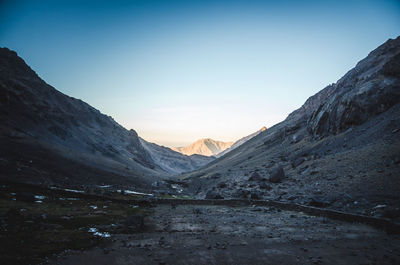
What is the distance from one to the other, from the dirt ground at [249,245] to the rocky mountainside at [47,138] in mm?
31169

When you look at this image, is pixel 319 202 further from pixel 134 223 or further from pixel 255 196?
pixel 134 223

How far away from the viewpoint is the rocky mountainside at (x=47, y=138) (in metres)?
47.0

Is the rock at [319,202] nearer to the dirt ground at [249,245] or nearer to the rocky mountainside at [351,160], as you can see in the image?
the rocky mountainside at [351,160]

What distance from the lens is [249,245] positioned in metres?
13.4

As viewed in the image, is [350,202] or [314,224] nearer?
[314,224]

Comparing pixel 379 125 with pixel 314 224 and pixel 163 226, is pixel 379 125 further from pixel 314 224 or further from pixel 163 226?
pixel 163 226

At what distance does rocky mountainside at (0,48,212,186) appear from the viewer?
47.0 m

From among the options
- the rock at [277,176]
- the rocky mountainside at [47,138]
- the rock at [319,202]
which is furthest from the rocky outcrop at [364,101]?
the rocky mountainside at [47,138]

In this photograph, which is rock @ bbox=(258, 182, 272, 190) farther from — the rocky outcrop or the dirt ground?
the rocky outcrop

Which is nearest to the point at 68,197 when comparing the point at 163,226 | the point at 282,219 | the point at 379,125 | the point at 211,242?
A: the point at 163,226

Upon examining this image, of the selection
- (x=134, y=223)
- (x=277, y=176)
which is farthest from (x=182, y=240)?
(x=277, y=176)

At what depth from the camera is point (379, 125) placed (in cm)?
3984

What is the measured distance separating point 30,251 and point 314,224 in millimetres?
19031

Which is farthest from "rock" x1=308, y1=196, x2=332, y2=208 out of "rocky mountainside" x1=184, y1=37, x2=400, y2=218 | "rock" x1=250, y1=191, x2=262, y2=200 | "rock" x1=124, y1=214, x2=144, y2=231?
"rock" x1=124, y1=214, x2=144, y2=231
